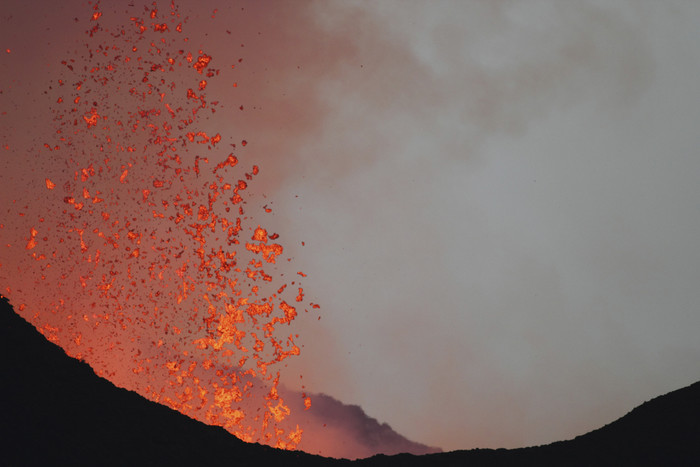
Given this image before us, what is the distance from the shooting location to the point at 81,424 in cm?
1476

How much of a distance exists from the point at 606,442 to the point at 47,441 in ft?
41.1

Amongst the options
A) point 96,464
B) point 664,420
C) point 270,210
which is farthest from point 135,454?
point 270,210

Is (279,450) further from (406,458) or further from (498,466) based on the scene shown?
(498,466)

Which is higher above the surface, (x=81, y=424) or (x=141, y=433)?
(x=81, y=424)

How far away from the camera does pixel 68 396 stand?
15.4 meters

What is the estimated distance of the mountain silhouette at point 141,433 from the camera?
1398 cm

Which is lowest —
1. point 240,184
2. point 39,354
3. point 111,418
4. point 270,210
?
point 111,418

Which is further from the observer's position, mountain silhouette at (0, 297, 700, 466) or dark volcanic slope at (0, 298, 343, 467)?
mountain silhouette at (0, 297, 700, 466)

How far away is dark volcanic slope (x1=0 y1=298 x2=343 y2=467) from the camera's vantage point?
45.2 ft

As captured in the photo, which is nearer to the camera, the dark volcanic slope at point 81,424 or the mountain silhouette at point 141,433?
the dark volcanic slope at point 81,424

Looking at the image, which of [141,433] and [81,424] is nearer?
[81,424]

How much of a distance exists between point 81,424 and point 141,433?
1377mm

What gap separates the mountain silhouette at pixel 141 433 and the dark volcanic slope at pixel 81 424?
22 mm

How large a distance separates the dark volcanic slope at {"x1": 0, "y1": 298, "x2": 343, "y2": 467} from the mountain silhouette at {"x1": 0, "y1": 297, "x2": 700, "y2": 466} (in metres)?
0.02
